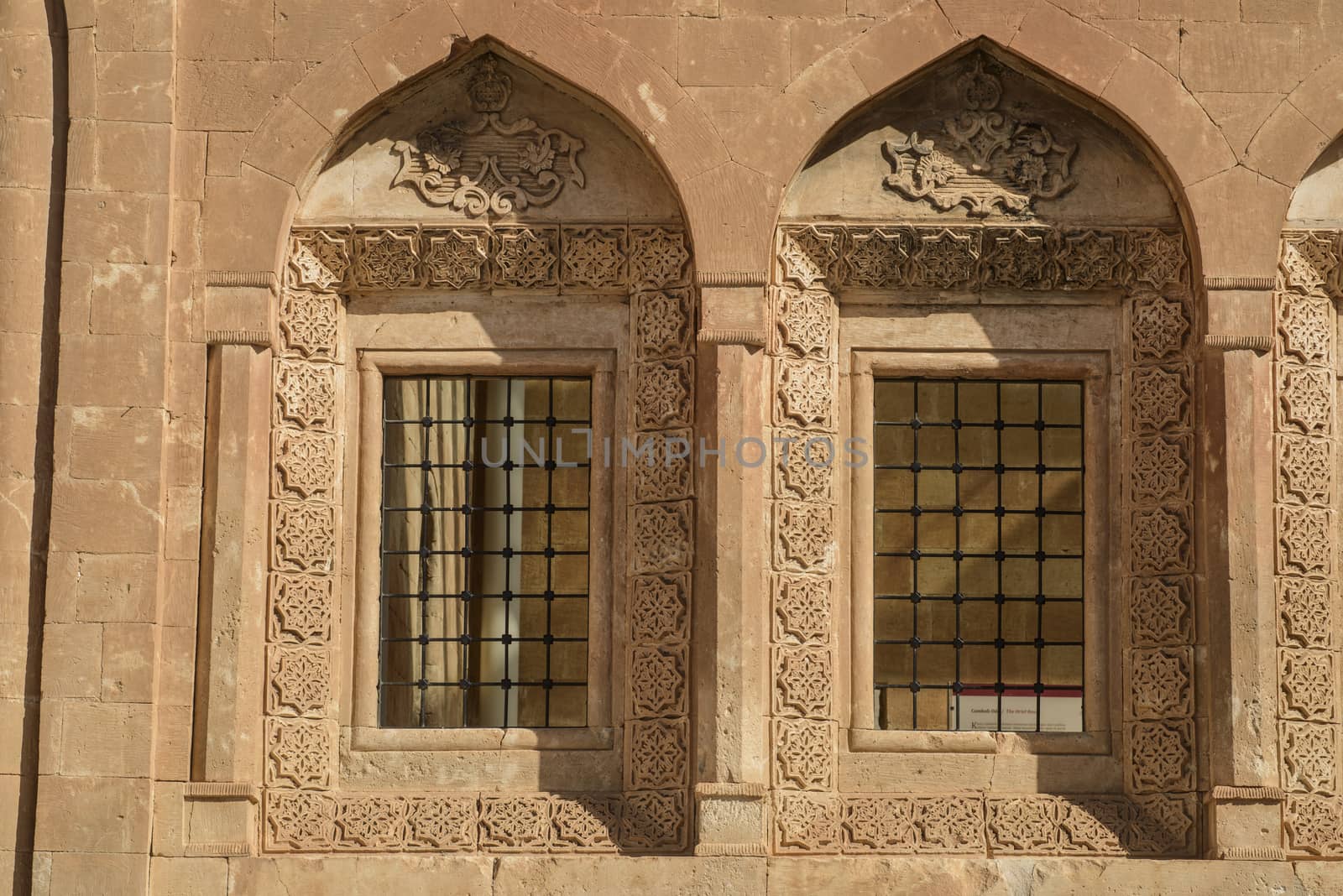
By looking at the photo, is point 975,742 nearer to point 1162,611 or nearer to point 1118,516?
point 1162,611

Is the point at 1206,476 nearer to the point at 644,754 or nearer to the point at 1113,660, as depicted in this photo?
the point at 1113,660

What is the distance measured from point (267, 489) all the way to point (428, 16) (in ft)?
8.15

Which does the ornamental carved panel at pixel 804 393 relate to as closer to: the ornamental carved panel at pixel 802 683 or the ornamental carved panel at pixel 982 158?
the ornamental carved panel at pixel 982 158

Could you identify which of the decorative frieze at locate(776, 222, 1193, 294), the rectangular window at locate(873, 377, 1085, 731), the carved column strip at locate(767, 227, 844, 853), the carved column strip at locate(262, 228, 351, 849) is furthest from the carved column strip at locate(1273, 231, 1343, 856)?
the rectangular window at locate(873, 377, 1085, 731)

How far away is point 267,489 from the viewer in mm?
10938

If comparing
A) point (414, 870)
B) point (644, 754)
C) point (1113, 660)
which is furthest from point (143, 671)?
point (1113, 660)

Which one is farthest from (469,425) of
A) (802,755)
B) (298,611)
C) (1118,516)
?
(1118,516)

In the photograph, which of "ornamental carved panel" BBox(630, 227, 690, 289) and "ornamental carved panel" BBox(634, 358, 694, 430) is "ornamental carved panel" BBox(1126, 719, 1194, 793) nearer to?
"ornamental carved panel" BBox(634, 358, 694, 430)

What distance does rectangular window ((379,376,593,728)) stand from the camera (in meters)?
11.4

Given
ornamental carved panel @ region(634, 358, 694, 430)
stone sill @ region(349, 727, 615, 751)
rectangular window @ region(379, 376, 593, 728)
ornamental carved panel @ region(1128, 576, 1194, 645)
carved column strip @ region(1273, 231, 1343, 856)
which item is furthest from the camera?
rectangular window @ region(379, 376, 593, 728)

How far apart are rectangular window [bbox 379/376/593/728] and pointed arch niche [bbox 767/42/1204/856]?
1221mm

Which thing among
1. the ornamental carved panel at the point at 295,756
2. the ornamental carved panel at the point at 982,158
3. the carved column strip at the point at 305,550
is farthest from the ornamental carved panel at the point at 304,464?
the ornamental carved panel at the point at 982,158

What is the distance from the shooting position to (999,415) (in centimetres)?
1149

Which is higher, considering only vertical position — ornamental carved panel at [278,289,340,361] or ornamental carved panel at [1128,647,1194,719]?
ornamental carved panel at [278,289,340,361]
